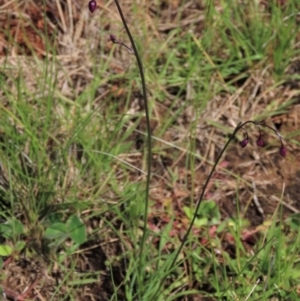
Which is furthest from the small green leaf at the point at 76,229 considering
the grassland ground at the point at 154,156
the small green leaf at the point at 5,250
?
the small green leaf at the point at 5,250

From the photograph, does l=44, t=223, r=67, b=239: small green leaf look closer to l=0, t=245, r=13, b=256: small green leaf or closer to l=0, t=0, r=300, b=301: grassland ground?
l=0, t=0, r=300, b=301: grassland ground

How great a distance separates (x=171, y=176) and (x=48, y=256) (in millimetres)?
567

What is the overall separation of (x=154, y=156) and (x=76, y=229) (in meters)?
0.55

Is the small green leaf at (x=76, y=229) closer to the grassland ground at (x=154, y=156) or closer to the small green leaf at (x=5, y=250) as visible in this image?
the grassland ground at (x=154, y=156)

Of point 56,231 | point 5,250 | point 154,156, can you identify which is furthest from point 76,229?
point 154,156

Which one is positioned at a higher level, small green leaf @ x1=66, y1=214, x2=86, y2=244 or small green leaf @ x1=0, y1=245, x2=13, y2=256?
small green leaf @ x1=66, y1=214, x2=86, y2=244

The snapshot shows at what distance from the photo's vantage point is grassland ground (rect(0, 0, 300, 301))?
7.00ft

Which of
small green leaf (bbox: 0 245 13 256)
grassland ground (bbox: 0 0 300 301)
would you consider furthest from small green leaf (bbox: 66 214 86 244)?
small green leaf (bbox: 0 245 13 256)

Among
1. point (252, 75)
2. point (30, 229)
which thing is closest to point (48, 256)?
point (30, 229)

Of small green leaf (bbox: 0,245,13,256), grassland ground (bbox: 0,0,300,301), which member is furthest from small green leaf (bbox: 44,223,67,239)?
small green leaf (bbox: 0,245,13,256)

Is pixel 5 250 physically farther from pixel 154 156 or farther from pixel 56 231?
pixel 154 156

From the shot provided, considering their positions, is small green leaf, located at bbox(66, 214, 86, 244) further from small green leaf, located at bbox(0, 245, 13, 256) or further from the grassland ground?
small green leaf, located at bbox(0, 245, 13, 256)

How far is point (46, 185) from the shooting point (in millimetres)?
2180

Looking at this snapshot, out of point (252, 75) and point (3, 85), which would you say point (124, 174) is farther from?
point (252, 75)
